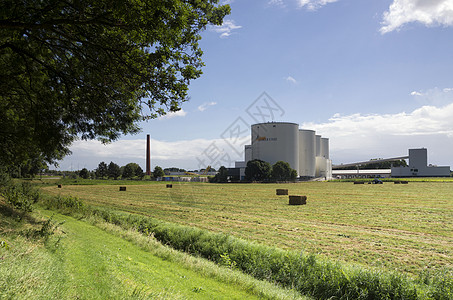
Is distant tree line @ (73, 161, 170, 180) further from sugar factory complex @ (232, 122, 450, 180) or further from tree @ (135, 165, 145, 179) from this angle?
sugar factory complex @ (232, 122, 450, 180)

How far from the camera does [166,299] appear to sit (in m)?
6.39

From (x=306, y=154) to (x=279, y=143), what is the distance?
1804 centimetres

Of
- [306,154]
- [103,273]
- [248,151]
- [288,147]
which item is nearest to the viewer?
[103,273]

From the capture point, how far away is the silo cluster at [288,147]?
114m

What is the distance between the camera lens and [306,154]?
414ft

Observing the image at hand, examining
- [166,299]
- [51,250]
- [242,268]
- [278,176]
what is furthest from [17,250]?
[278,176]

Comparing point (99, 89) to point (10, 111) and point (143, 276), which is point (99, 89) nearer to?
point (143, 276)

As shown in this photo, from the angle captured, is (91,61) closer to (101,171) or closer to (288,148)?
(288,148)

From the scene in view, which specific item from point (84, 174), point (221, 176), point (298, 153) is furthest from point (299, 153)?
point (84, 174)

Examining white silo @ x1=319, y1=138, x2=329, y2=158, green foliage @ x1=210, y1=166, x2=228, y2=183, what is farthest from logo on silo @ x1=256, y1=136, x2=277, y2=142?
white silo @ x1=319, y1=138, x2=329, y2=158

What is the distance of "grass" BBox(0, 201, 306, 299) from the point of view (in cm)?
558

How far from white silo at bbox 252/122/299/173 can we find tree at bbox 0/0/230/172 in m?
102

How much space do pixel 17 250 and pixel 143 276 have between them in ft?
10.8

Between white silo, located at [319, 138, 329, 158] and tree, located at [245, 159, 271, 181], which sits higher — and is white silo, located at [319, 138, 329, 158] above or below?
above
